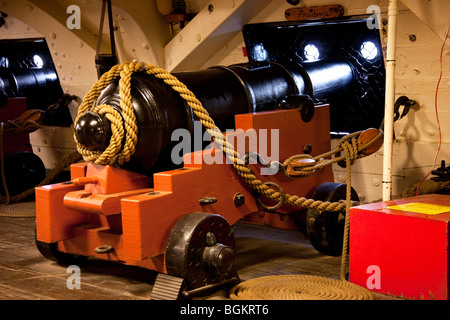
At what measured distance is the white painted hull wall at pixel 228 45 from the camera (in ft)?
13.5

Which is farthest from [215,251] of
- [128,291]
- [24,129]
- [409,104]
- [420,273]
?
[24,129]

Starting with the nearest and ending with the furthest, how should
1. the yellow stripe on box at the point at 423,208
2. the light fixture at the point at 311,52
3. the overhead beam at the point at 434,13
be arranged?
the yellow stripe on box at the point at 423,208, the overhead beam at the point at 434,13, the light fixture at the point at 311,52

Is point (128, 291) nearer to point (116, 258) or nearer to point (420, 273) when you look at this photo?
point (116, 258)

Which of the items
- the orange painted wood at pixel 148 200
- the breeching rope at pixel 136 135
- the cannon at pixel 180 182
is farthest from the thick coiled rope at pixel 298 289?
the orange painted wood at pixel 148 200

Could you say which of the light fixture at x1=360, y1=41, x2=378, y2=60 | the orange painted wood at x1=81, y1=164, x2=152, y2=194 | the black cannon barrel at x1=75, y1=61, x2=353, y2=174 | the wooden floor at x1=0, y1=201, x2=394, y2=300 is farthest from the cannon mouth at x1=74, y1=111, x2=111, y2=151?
the light fixture at x1=360, y1=41, x2=378, y2=60

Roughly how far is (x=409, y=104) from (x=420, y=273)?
5.59 ft

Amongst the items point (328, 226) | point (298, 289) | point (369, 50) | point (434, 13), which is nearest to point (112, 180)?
point (298, 289)

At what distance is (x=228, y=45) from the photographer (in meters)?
5.20

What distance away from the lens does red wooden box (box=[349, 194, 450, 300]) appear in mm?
2734

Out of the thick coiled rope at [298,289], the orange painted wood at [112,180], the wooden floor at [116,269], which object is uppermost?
the orange painted wood at [112,180]

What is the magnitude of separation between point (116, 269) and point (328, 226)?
1117mm

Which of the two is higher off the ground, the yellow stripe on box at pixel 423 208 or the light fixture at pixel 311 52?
the light fixture at pixel 311 52

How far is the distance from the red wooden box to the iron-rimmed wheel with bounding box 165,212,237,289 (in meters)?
0.56

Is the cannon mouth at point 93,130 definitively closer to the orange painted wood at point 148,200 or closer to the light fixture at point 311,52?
the orange painted wood at point 148,200
